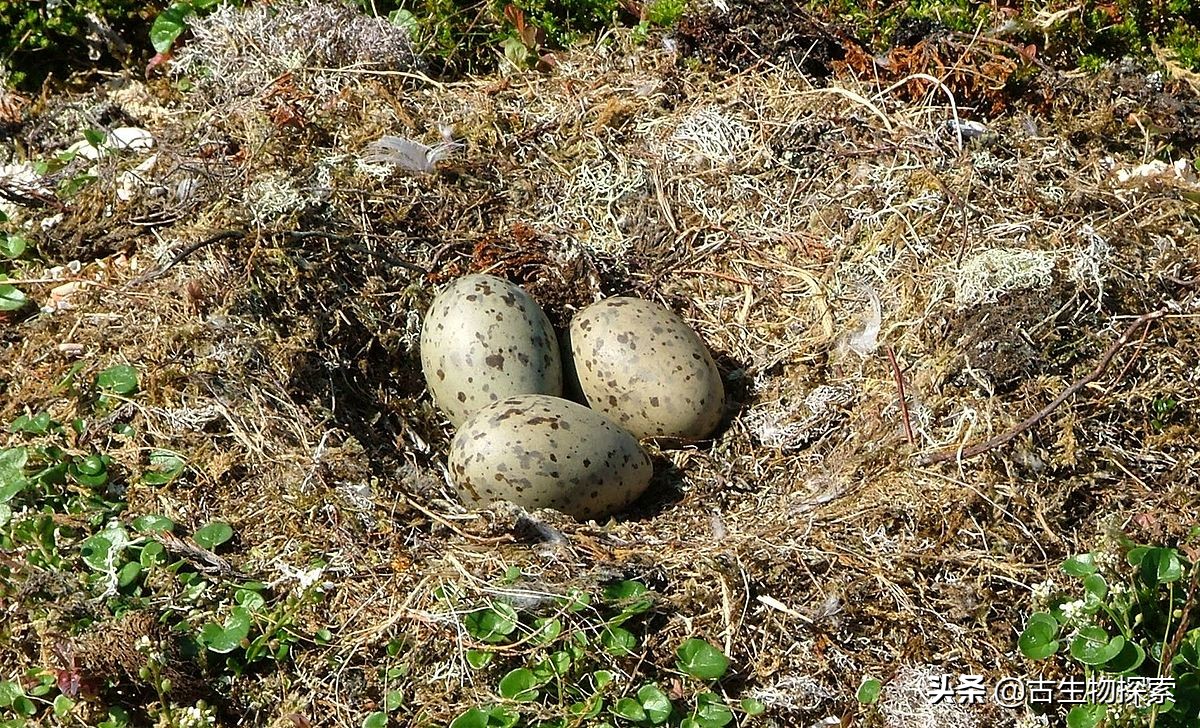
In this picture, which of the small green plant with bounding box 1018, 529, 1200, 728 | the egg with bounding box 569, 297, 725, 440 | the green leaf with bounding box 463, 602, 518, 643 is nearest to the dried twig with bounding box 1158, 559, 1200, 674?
the small green plant with bounding box 1018, 529, 1200, 728

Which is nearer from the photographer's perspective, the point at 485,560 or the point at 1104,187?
the point at 485,560

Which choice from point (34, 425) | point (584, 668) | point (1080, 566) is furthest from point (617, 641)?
point (34, 425)

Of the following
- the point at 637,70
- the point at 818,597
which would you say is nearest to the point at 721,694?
the point at 818,597

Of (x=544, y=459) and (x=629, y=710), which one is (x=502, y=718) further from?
(x=544, y=459)

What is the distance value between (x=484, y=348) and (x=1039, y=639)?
1798mm

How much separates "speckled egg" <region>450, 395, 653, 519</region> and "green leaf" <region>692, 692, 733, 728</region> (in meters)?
0.79

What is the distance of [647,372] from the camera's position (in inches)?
154

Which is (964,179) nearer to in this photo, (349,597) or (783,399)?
(783,399)

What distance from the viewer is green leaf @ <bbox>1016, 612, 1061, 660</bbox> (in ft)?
9.98

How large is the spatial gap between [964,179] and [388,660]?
101 inches

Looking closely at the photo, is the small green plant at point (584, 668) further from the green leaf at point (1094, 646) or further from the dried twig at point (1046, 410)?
the dried twig at point (1046, 410)

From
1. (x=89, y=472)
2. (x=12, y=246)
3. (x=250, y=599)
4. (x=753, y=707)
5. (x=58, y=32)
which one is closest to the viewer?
(x=753, y=707)

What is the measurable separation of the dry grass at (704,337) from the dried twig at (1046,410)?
29 mm

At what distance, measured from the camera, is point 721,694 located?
3.08 meters
